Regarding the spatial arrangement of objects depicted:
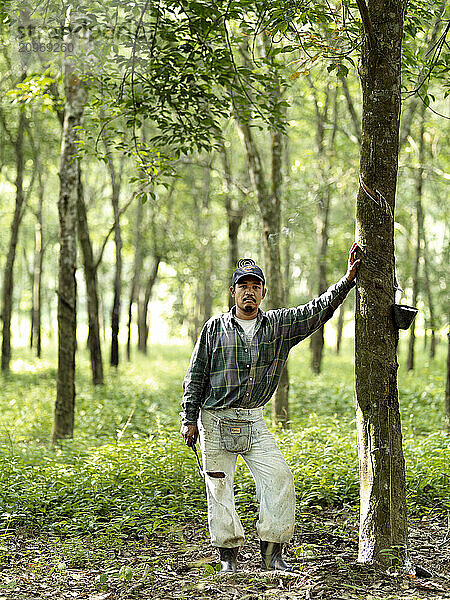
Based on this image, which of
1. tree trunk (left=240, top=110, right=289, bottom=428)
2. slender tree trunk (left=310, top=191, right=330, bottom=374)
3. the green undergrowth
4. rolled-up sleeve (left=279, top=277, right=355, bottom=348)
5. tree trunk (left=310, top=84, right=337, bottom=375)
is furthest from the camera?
slender tree trunk (left=310, top=191, right=330, bottom=374)

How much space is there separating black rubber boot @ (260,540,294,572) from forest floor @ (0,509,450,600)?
0.09 meters

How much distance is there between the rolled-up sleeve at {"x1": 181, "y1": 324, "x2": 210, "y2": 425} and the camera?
211 inches

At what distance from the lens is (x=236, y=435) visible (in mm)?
5277

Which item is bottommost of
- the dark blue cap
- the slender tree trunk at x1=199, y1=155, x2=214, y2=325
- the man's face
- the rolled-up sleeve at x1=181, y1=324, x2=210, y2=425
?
the rolled-up sleeve at x1=181, y1=324, x2=210, y2=425

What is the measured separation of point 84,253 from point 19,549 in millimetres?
11258

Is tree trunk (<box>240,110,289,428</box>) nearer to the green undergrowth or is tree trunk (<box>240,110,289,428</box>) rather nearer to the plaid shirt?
the green undergrowth

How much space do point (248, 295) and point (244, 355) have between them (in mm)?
464

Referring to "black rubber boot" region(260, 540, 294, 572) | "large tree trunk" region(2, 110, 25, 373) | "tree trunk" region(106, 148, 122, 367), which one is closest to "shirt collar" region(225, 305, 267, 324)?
"black rubber boot" region(260, 540, 294, 572)

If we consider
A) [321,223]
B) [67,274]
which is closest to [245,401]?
[67,274]

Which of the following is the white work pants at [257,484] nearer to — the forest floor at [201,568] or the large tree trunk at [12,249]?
the forest floor at [201,568]

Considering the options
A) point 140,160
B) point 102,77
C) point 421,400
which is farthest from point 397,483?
point 421,400

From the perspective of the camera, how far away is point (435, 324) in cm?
1627

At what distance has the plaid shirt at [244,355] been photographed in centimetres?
531

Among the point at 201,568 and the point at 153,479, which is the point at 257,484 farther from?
the point at 153,479
